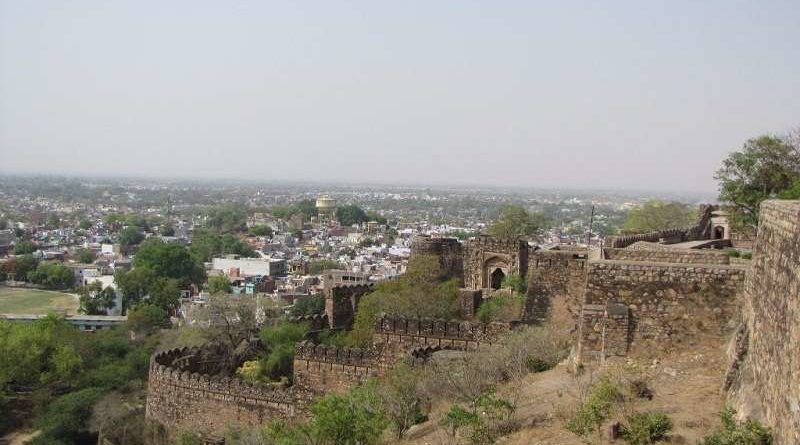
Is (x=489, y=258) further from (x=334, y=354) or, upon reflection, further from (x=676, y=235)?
(x=334, y=354)

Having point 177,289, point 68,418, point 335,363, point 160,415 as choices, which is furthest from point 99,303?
point 335,363

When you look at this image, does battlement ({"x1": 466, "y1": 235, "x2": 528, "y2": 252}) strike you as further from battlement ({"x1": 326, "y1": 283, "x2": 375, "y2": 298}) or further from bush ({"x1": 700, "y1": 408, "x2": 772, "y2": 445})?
bush ({"x1": 700, "y1": 408, "x2": 772, "y2": 445})

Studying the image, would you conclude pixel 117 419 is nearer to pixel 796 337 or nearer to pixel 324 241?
pixel 796 337

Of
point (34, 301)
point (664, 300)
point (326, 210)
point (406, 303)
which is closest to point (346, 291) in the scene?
point (406, 303)

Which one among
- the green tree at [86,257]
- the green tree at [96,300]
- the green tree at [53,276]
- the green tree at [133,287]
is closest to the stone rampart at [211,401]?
the green tree at [96,300]

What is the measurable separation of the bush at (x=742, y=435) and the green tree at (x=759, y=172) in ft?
55.3

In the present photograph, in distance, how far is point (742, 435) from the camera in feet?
19.4

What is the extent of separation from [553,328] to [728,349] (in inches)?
199

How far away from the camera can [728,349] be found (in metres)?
8.16

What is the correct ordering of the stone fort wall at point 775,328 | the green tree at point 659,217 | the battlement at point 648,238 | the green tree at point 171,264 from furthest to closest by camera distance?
the green tree at point 171,264 → the green tree at point 659,217 → the battlement at point 648,238 → the stone fort wall at point 775,328

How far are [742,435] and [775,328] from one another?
2.87 ft

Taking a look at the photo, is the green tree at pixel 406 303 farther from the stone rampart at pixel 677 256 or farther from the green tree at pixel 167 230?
the green tree at pixel 167 230

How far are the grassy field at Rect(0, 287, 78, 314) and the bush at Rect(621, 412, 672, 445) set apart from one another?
52986 millimetres

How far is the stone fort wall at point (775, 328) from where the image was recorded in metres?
5.45
